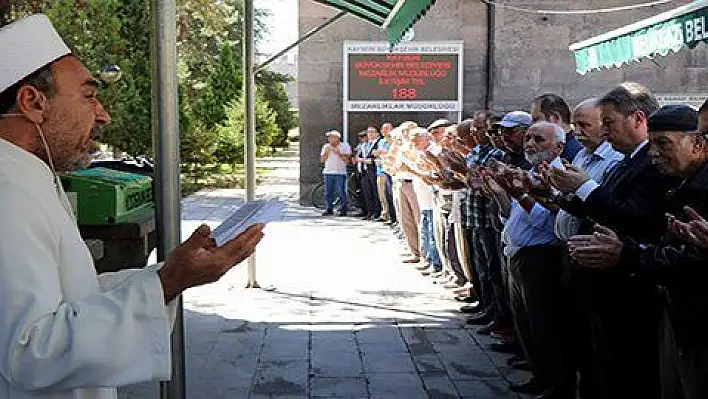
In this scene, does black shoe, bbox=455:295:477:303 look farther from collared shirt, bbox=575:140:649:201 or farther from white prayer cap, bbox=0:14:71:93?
white prayer cap, bbox=0:14:71:93

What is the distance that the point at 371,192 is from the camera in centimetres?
1672

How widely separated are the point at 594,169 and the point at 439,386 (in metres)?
1.86

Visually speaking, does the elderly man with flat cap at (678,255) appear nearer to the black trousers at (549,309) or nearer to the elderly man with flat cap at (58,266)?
the black trousers at (549,309)

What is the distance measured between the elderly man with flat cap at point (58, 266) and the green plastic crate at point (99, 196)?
150 cm

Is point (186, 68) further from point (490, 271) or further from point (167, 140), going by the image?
point (167, 140)

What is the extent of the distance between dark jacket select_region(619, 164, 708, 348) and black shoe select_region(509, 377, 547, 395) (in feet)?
7.24

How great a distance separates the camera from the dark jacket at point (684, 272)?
10.8ft

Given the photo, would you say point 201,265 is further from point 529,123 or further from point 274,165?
point 274,165

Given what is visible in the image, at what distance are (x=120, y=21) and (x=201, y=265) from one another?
31.9 feet

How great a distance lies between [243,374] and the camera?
6227mm

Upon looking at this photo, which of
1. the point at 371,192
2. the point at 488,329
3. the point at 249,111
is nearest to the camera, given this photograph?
the point at 488,329

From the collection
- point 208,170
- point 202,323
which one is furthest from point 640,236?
point 208,170

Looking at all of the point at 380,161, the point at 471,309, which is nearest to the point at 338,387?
the point at 471,309

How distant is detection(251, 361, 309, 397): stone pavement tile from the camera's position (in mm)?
5793
